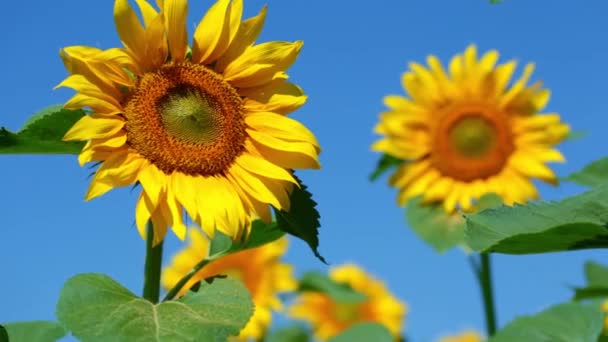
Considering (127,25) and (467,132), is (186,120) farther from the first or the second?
(467,132)

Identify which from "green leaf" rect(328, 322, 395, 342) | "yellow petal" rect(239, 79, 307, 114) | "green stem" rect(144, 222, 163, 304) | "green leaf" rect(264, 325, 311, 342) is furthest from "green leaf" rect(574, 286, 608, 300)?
"green leaf" rect(264, 325, 311, 342)

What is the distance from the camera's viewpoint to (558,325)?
3.10 metres

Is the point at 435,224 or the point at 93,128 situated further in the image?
the point at 435,224

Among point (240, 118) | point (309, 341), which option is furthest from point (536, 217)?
point (309, 341)

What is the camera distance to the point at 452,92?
21.4 feet

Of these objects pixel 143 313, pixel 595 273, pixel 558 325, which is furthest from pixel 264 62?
pixel 595 273

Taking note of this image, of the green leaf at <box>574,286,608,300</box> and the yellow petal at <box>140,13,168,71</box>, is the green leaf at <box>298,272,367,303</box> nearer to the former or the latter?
the green leaf at <box>574,286,608,300</box>

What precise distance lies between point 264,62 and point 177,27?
258 millimetres

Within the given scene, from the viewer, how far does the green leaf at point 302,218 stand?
2.56m

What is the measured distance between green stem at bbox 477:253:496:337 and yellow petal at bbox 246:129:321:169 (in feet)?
9.05

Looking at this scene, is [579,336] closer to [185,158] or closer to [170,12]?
[185,158]

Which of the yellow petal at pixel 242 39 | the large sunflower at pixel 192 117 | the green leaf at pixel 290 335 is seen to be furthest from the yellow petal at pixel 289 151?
the green leaf at pixel 290 335

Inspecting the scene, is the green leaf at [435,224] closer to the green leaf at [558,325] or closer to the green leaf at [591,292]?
the green leaf at [591,292]

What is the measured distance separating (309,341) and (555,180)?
8.61 ft
